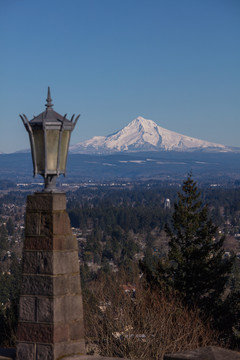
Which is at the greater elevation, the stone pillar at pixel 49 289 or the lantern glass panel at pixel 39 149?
the lantern glass panel at pixel 39 149

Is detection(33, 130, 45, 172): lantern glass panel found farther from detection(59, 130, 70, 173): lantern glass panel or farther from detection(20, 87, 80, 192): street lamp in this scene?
detection(59, 130, 70, 173): lantern glass panel

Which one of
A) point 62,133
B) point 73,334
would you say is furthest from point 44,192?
point 73,334

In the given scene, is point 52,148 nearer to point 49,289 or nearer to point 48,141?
point 48,141

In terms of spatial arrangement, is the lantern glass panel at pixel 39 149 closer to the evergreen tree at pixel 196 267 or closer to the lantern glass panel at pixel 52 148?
the lantern glass panel at pixel 52 148

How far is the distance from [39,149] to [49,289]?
1.86m

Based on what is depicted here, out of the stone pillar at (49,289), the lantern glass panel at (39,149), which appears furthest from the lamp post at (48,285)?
the lantern glass panel at (39,149)

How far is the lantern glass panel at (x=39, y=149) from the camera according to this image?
7098 millimetres

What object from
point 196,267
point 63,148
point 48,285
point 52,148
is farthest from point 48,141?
point 196,267

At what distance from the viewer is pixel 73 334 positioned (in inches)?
262

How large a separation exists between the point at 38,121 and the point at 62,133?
14.0 inches

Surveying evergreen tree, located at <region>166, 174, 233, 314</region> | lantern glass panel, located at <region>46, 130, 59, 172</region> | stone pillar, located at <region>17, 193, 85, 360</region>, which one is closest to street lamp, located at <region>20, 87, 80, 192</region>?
lantern glass panel, located at <region>46, 130, 59, 172</region>

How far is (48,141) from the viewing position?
710 centimetres

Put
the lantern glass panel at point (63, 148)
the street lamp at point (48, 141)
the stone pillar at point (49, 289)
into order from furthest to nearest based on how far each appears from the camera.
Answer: the lantern glass panel at point (63, 148), the street lamp at point (48, 141), the stone pillar at point (49, 289)

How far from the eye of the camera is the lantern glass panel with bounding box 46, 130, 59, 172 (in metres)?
7.11
